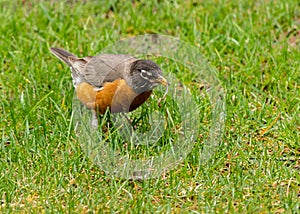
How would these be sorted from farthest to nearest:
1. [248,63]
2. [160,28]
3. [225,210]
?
[160,28] < [248,63] < [225,210]

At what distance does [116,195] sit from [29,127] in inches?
52.4

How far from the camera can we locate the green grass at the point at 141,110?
4172 mm

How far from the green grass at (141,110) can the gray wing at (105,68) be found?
1.16 feet

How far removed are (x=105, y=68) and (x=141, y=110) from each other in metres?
0.46

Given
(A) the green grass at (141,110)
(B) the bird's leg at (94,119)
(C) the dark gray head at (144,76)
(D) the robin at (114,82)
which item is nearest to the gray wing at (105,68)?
(D) the robin at (114,82)

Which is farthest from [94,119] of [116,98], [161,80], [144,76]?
[161,80]

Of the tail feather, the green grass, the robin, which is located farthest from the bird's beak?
the tail feather

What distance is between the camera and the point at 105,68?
513 cm

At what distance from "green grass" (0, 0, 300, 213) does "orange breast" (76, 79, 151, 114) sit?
272 mm

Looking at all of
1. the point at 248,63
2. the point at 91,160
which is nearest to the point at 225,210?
the point at 91,160

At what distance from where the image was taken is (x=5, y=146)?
16.0 feet

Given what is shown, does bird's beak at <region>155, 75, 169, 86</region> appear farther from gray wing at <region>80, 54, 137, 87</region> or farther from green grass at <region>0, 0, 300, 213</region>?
green grass at <region>0, 0, 300, 213</region>

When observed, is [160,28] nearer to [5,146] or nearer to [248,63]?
[248,63]

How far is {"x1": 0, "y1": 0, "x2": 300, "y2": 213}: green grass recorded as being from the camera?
4172 millimetres
